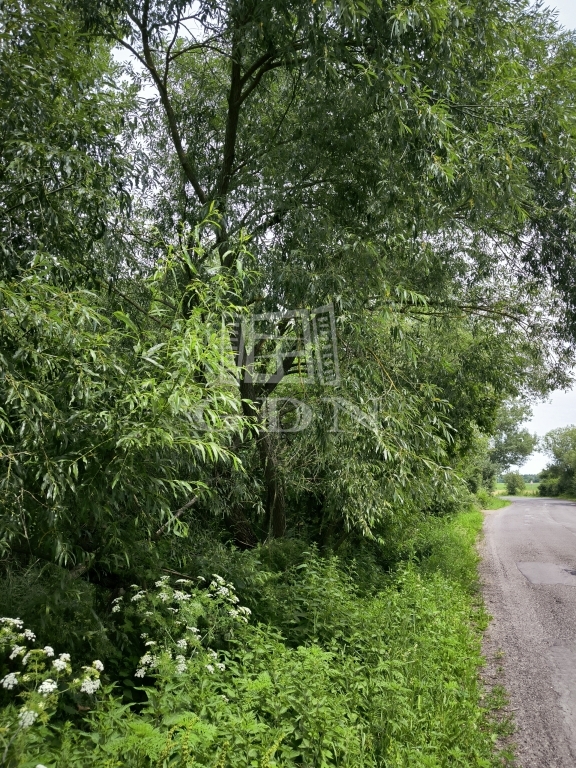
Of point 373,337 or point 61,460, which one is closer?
point 61,460

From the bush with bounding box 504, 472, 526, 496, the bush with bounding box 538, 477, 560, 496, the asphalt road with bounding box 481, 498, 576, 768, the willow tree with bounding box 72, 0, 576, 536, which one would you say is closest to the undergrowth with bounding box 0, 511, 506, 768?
the asphalt road with bounding box 481, 498, 576, 768

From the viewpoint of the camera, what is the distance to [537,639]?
7.34 meters

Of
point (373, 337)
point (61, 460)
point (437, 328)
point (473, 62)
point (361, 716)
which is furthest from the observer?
point (437, 328)

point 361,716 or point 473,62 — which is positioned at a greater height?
point 473,62

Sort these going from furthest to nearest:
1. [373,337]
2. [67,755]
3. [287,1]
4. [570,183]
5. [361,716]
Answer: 1. [570,183]
2. [373,337]
3. [287,1]
4. [361,716]
5. [67,755]

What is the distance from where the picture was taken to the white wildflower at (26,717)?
2717mm

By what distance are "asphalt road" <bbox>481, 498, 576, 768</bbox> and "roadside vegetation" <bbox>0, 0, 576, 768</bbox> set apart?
44 cm

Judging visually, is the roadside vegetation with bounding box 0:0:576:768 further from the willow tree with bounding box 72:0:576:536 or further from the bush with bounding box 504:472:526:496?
the bush with bounding box 504:472:526:496

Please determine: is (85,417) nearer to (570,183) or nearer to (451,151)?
(451,151)

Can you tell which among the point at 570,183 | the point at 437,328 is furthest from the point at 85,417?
the point at 437,328

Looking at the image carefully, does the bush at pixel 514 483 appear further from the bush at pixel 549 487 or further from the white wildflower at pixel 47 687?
the white wildflower at pixel 47 687

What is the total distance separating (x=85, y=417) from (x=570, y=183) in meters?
6.28

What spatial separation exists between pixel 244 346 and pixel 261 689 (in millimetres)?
3347

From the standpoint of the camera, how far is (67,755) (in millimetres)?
2934
